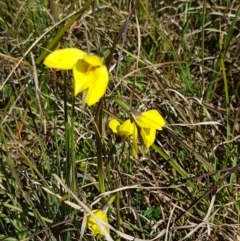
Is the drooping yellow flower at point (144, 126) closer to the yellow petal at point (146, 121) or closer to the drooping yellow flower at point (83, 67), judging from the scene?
the yellow petal at point (146, 121)

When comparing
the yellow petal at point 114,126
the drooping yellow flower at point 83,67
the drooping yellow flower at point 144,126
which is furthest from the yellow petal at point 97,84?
the yellow petal at point 114,126

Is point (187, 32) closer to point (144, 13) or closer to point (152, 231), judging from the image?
point (144, 13)

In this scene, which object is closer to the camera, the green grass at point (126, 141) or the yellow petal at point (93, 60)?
the yellow petal at point (93, 60)

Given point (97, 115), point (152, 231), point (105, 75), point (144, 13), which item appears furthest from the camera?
point (144, 13)

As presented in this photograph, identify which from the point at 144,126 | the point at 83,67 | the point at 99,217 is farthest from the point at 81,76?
the point at 99,217

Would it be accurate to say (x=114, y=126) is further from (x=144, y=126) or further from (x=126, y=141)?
(x=126, y=141)

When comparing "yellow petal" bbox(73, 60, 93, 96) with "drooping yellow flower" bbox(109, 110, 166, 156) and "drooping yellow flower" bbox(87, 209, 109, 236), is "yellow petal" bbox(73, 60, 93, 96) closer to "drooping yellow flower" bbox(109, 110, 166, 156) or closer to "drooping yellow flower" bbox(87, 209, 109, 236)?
"drooping yellow flower" bbox(109, 110, 166, 156)

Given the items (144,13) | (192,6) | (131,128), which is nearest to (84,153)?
(131,128)
